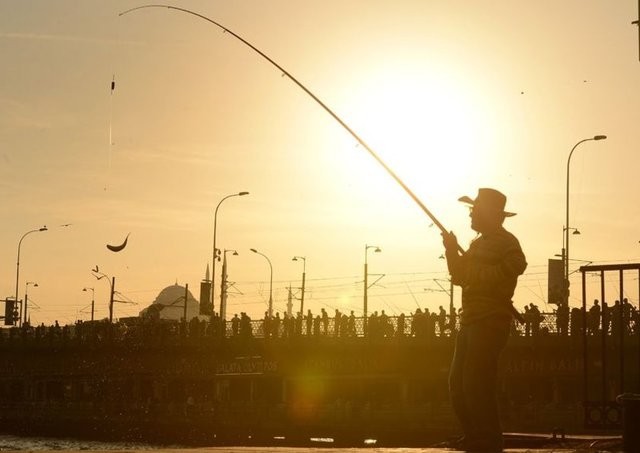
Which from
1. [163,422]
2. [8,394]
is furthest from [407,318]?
[8,394]

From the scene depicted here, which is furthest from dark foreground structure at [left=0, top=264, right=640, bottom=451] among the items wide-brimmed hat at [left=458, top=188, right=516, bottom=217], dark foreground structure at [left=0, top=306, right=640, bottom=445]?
wide-brimmed hat at [left=458, top=188, right=516, bottom=217]

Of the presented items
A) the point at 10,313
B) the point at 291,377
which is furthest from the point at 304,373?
the point at 10,313

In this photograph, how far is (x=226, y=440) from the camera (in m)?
52.4

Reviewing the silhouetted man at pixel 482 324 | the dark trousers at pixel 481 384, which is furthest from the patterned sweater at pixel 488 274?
the dark trousers at pixel 481 384

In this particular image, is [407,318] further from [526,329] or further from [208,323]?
[208,323]

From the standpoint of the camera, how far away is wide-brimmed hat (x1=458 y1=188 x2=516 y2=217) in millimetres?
10742

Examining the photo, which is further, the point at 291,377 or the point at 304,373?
the point at 291,377

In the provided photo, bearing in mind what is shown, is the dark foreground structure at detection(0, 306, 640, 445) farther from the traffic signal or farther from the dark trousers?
the dark trousers

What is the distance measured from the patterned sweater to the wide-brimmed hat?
0.28 m

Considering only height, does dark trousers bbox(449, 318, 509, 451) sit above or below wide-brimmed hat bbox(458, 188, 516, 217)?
below

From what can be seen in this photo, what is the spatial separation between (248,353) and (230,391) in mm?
21086

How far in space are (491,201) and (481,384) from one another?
66.5 inches

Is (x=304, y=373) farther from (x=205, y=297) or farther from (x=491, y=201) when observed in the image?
(x=491, y=201)

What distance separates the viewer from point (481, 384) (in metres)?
10.3
